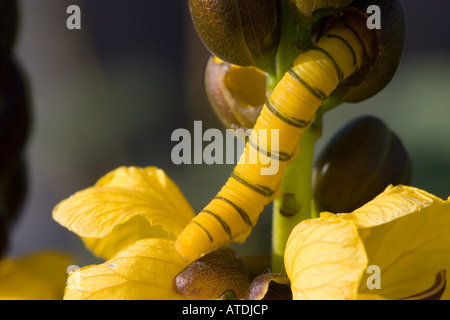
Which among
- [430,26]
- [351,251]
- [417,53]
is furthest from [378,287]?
[430,26]

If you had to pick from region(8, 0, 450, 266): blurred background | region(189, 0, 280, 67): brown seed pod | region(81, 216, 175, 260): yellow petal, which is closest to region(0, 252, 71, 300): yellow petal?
region(81, 216, 175, 260): yellow petal

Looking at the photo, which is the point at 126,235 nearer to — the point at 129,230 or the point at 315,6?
the point at 129,230

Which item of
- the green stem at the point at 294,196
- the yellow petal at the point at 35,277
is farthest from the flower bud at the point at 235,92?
the yellow petal at the point at 35,277

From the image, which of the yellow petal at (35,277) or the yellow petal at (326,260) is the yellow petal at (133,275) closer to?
the yellow petal at (326,260)

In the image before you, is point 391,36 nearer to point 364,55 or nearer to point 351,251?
point 364,55

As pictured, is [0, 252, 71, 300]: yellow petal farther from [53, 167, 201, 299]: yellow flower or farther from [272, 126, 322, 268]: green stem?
[272, 126, 322, 268]: green stem
